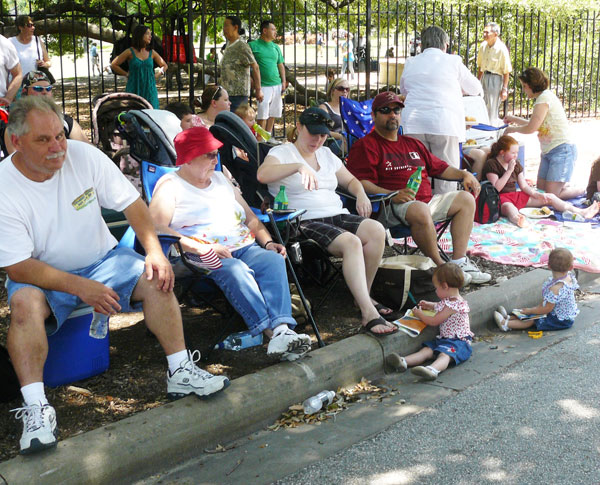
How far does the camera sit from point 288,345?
411 centimetres

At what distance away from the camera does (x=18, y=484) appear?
2945 mm

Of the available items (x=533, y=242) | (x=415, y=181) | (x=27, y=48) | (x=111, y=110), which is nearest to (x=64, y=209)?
(x=415, y=181)

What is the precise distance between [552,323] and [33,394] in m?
3.34

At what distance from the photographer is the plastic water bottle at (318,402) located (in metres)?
3.97

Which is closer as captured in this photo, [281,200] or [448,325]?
[448,325]

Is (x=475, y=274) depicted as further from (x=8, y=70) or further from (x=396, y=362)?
(x=8, y=70)

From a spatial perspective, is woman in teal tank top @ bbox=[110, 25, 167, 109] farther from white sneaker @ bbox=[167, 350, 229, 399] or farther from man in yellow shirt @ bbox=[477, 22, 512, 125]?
white sneaker @ bbox=[167, 350, 229, 399]

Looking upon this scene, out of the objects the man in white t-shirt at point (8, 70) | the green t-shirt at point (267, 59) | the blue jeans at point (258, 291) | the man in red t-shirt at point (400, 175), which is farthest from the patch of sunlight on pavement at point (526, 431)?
the green t-shirt at point (267, 59)

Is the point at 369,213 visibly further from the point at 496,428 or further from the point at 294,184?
the point at 496,428

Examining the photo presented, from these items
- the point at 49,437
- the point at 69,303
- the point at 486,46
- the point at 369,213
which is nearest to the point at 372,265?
the point at 369,213

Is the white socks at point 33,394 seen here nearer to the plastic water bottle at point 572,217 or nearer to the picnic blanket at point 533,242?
the picnic blanket at point 533,242

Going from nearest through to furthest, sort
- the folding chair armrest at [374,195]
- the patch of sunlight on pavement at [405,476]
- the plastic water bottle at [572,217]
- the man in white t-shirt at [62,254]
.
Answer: the patch of sunlight on pavement at [405,476]
the man in white t-shirt at [62,254]
the folding chair armrest at [374,195]
the plastic water bottle at [572,217]

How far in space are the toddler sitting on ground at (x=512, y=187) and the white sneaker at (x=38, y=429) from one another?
5.73m

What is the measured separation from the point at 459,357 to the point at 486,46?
998cm
